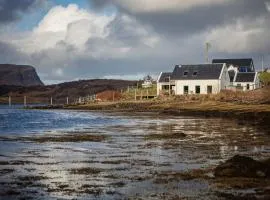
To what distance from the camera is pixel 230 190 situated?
13.6 metres

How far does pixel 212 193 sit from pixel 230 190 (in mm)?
618

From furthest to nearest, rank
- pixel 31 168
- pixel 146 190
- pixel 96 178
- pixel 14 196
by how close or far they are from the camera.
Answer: pixel 31 168 → pixel 96 178 → pixel 146 190 → pixel 14 196

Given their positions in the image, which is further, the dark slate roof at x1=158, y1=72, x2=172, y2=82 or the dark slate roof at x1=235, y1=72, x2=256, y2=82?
the dark slate roof at x1=158, y1=72, x2=172, y2=82

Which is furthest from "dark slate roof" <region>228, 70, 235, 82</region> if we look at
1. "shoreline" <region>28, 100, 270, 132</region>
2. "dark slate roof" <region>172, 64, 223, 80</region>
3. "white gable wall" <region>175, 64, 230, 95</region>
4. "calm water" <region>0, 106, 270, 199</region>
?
"calm water" <region>0, 106, 270, 199</region>

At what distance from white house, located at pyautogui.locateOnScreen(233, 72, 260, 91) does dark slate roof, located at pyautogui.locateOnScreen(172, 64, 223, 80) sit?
6850 millimetres

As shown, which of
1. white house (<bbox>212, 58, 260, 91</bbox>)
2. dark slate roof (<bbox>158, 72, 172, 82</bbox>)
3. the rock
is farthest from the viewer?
dark slate roof (<bbox>158, 72, 172, 82</bbox>)

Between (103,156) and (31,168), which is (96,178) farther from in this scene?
(103,156)

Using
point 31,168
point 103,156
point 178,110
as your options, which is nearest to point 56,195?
point 31,168

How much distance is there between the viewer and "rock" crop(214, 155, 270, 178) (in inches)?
604

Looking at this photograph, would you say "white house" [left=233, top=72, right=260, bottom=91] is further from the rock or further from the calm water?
the rock

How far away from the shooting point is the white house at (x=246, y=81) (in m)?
99.6

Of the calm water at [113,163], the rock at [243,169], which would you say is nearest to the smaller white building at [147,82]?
the calm water at [113,163]

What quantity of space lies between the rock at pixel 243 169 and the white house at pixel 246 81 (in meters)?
84.2

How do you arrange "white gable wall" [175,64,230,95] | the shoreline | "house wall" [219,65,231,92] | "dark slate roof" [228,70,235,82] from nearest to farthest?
the shoreline < "white gable wall" [175,64,230,95] < "house wall" [219,65,231,92] < "dark slate roof" [228,70,235,82]
